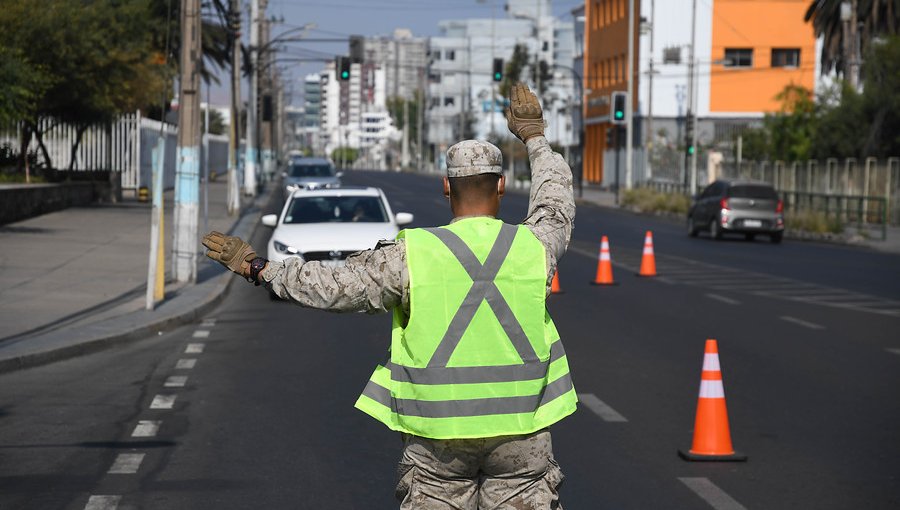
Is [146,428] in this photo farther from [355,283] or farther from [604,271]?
[604,271]

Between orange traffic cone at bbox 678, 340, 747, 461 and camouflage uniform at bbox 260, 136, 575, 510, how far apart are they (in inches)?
167

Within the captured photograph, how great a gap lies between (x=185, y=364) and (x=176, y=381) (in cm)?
105

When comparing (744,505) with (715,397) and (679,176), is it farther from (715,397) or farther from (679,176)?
(679,176)

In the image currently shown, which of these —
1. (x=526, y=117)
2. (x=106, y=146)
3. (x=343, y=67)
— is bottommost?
(x=526, y=117)

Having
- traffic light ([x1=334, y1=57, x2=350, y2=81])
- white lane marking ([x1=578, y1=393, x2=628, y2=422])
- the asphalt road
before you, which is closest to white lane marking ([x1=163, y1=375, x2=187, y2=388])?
the asphalt road

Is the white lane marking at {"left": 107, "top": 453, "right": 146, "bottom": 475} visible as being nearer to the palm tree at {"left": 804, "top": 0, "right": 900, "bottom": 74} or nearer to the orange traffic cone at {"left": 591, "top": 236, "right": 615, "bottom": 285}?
the orange traffic cone at {"left": 591, "top": 236, "right": 615, "bottom": 285}

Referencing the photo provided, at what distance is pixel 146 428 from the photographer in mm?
9352

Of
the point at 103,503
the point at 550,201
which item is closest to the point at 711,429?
the point at 103,503

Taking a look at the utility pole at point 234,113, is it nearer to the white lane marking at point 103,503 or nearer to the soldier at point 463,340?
the white lane marking at point 103,503

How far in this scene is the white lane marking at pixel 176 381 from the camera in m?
11.3

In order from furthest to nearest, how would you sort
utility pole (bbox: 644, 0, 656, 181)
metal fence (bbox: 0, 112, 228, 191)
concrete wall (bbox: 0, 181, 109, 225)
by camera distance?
1. utility pole (bbox: 644, 0, 656, 181)
2. metal fence (bbox: 0, 112, 228, 191)
3. concrete wall (bbox: 0, 181, 109, 225)

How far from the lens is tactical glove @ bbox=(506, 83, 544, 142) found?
483 cm

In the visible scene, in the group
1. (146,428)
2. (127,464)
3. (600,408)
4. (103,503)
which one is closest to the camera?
(103,503)

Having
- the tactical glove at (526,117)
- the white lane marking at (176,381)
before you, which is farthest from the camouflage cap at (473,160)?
the white lane marking at (176,381)
